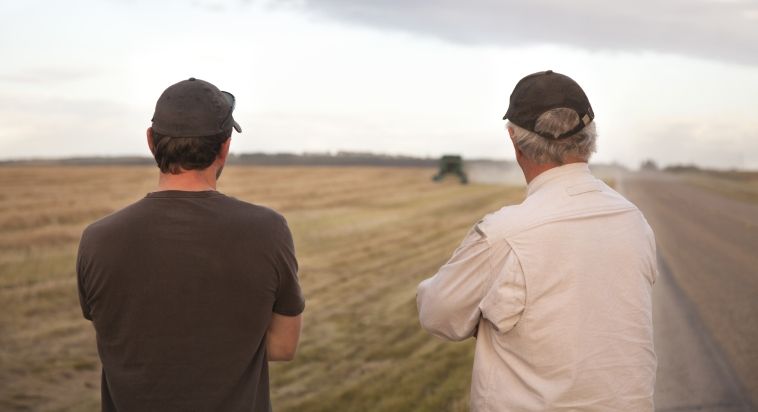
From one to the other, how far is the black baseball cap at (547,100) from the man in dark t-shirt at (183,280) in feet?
2.82

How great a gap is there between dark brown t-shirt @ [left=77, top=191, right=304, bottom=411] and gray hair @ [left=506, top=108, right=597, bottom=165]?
2.80 ft

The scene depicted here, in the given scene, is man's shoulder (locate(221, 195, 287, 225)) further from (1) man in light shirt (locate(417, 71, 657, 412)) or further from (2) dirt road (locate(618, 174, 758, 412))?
(2) dirt road (locate(618, 174, 758, 412))

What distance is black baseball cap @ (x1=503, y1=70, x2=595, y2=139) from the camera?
279 centimetres

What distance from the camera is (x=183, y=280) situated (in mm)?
2586

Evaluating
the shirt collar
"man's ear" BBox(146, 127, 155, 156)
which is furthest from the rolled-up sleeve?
"man's ear" BBox(146, 127, 155, 156)

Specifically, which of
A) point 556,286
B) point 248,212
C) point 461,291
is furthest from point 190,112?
point 556,286

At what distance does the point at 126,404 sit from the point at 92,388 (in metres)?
5.32

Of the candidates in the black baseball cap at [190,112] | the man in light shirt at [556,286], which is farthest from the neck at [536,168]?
the black baseball cap at [190,112]

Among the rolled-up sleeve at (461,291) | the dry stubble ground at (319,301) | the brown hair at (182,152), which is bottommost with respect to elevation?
the dry stubble ground at (319,301)

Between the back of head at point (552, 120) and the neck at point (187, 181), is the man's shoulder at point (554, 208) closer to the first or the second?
the back of head at point (552, 120)

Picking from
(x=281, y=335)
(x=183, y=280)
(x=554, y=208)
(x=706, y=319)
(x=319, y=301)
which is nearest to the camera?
(x=183, y=280)

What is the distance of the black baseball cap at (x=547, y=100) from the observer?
2.79 meters

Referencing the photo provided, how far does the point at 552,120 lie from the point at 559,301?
591 mm

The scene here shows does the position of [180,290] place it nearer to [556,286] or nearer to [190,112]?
[190,112]
